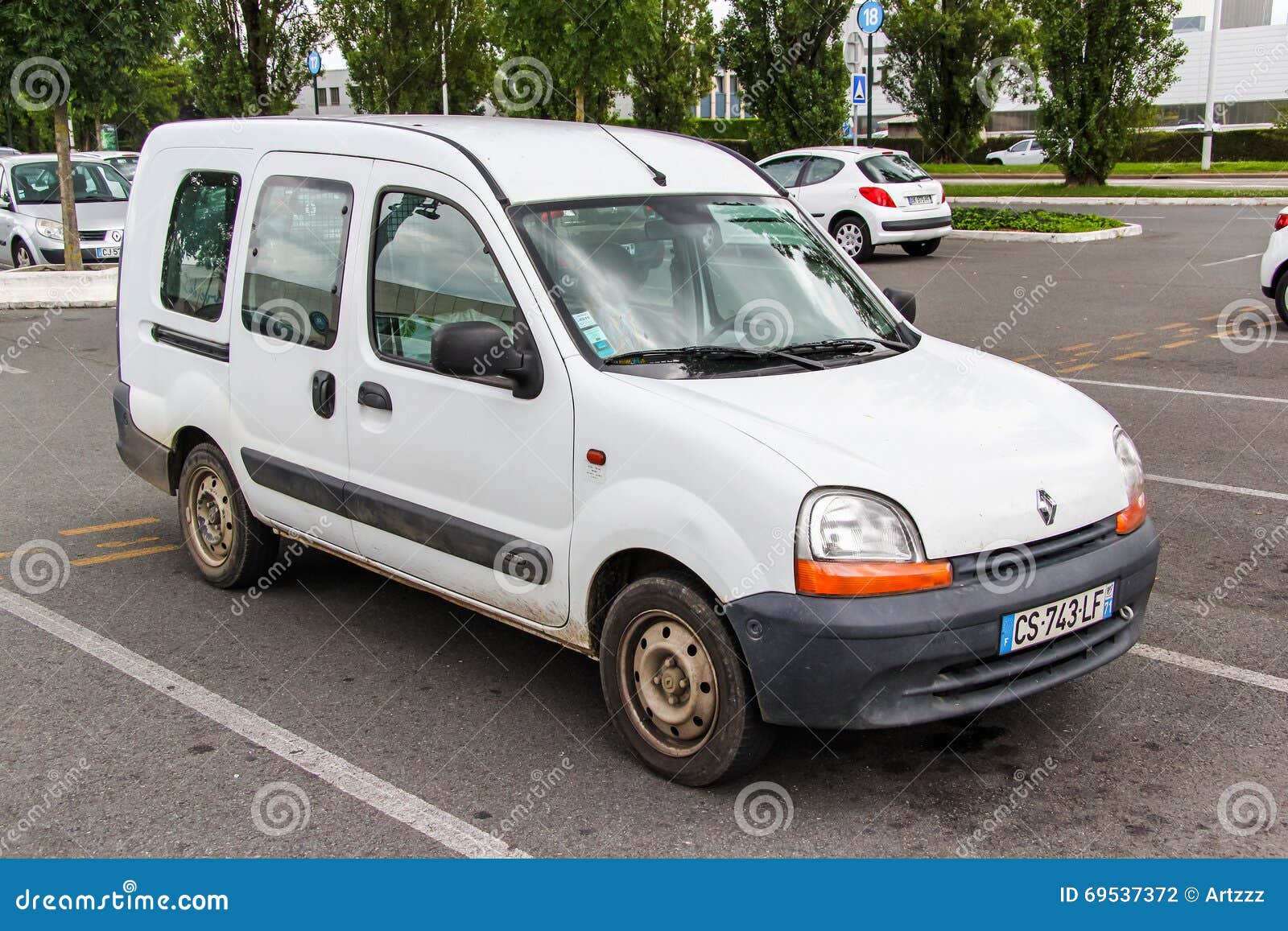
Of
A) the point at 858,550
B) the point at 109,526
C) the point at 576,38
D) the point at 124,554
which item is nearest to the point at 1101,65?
the point at 576,38

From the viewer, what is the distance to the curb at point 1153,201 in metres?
27.3

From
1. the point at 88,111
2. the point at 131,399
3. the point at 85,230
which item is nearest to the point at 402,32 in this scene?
the point at 85,230

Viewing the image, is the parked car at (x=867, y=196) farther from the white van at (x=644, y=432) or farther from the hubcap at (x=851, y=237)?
the white van at (x=644, y=432)

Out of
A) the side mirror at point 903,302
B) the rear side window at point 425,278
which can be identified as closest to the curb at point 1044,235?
the side mirror at point 903,302

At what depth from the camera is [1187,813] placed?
150 inches

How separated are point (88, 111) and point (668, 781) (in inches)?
595

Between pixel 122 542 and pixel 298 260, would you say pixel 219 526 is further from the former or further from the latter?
pixel 298 260

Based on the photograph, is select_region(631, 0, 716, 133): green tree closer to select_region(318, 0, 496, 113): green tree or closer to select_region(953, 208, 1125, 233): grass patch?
select_region(318, 0, 496, 113): green tree

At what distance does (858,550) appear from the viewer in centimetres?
364

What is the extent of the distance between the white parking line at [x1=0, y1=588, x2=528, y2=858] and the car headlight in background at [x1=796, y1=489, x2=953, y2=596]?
114 centimetres

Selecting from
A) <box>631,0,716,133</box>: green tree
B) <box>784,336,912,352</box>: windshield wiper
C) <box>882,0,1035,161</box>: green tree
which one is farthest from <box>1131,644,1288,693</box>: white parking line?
<box>882,0,1035,161</box>: green tree

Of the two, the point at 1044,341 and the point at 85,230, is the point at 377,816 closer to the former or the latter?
the point at 1044,341

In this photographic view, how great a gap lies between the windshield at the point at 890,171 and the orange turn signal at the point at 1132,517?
616 inches

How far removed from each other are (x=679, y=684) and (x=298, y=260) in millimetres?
2442
